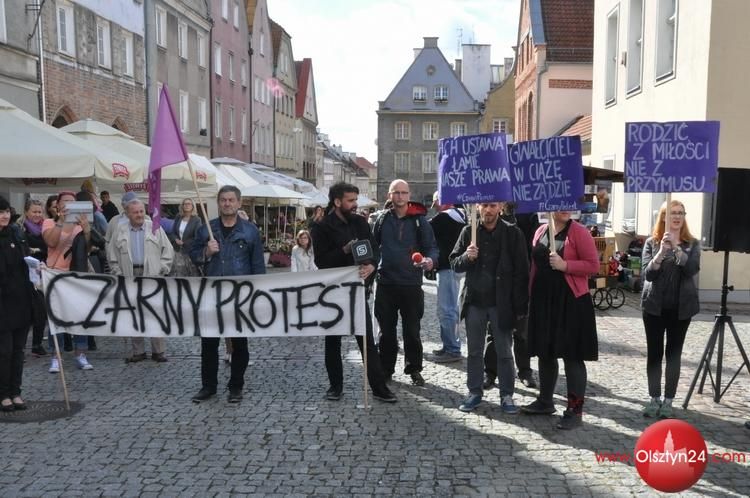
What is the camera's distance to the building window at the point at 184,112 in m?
29.8

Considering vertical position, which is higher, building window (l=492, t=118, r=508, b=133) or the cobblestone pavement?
building window (l=492, t=118, r=508, b=133)

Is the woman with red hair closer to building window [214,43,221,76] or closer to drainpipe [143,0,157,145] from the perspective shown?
drainpipe [143,0,157,145]

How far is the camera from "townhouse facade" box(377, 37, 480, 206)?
6581cm

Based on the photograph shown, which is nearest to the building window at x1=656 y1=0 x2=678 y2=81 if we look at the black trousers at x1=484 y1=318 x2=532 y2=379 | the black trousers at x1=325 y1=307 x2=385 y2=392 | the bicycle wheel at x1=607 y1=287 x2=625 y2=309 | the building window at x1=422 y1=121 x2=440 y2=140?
the bicycle wheel at x1=607 y1=287 x2=625 y2=309

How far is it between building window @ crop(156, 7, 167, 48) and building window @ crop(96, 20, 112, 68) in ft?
15.6

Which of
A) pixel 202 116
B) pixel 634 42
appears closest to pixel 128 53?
pixel 202 116

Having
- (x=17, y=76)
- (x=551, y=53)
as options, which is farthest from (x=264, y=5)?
(x=17, y=76)

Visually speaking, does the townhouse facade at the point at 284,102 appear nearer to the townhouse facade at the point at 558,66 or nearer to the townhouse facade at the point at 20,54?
the townhouse facade at the point at 558,66

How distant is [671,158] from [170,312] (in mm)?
4826

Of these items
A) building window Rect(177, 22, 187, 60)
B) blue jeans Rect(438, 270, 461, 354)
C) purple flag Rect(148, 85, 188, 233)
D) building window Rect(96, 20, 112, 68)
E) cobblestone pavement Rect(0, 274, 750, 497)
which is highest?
building window Rect(177, 22, 187, 60)

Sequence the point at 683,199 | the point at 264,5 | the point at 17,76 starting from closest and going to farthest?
the point at 683,199
the point at 17,76
the point at 264,5

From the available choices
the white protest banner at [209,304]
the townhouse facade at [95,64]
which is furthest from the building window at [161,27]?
the white protest banner at [209,304]

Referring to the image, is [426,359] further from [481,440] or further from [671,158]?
[671,158]

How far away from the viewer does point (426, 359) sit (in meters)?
8.58
